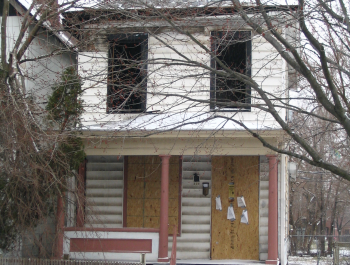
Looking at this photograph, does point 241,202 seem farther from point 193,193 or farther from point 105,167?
point 105,167

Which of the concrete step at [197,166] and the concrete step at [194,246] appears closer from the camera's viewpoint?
the concrete step at [194,246]

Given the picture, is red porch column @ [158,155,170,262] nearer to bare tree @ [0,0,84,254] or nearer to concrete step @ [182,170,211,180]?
concrete step @ [182,170,211,180]

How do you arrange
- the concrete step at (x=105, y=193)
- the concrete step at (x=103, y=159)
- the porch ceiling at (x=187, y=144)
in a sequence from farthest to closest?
the concrete step at (x=103, y=159), the concrete step at (x=105, y=193), the porch ceiling at (x=187, y=144)

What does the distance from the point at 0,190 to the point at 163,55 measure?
5.33m

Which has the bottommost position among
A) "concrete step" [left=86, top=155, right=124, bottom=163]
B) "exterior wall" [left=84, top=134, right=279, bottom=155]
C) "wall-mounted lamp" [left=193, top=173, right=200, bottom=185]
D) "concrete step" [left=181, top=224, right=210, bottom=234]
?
"concrete step" [left=181, top=224, right=210, bottom=234]

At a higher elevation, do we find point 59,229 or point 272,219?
point 272,219

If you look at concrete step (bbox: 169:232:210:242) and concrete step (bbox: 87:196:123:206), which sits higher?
concrete step (bbox: 87:196:123:206)

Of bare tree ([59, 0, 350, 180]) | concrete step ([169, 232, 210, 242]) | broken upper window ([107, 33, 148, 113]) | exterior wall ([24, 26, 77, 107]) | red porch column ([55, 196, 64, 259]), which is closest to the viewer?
bare tree ([59, 0, 350, 180])

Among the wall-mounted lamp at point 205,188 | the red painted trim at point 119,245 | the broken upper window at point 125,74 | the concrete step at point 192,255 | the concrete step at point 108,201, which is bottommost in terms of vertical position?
the concrete step at point 192,255

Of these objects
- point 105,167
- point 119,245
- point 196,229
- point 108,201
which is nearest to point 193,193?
point 196,229

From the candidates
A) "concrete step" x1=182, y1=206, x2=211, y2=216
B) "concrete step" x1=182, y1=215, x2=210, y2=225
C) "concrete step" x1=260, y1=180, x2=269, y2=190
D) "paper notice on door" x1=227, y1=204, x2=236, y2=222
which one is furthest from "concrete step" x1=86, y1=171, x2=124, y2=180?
"concrete step" x1=260, y1=180, x2=269, y2=190

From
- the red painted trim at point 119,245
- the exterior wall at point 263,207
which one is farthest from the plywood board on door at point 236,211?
the red painted trim at point 119,245

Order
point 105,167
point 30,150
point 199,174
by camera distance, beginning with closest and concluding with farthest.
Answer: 1. point 30,150
2. point 199,174
3. point 105,167

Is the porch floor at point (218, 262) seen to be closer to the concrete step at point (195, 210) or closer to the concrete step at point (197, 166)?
the concrete step at point (195, 210)
